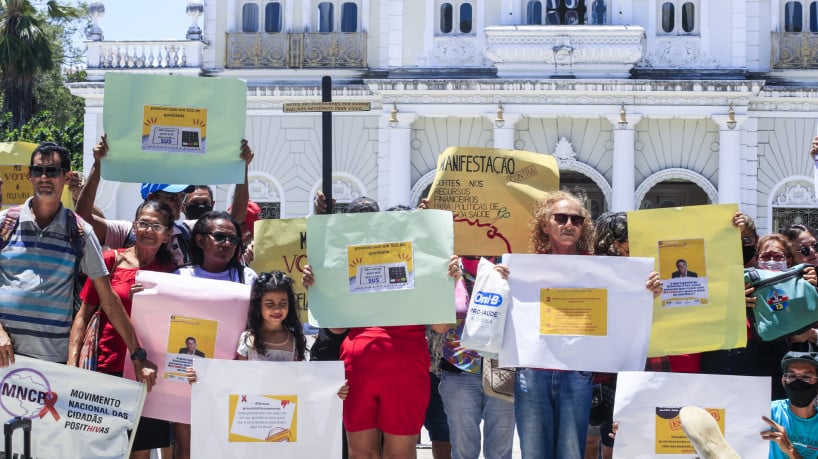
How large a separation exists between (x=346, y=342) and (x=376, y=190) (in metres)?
18.0

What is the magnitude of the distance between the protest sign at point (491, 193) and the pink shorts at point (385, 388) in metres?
1.26

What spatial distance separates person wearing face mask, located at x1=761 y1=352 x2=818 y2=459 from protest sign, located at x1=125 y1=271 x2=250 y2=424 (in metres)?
3.01

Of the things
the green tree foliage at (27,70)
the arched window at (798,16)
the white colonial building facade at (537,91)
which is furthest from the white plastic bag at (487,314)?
the green tree foliage at (27,70)

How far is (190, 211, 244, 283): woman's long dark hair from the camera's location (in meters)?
7.15

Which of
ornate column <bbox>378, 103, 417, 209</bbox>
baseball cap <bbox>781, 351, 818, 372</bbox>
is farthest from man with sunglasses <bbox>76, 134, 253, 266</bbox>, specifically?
ornate column <bbox>378, 103, 417, 209</bbox>

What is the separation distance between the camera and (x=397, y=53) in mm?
24734

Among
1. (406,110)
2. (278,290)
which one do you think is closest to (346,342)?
(278,290)

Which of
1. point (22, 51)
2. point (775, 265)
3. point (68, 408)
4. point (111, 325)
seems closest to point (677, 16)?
point (22, 51)

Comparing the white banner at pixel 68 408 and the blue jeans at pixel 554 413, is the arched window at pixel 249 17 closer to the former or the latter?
the white banner at pixel 68 408

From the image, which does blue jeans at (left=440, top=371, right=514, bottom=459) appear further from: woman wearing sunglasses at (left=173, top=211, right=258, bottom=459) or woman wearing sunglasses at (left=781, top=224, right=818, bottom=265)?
woman wearing sunglasses at (left=781, top=224, right=818, bottom=265)

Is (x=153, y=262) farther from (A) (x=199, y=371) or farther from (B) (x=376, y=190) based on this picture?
(B) (x=376, y=190)

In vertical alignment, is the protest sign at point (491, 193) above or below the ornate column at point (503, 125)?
below

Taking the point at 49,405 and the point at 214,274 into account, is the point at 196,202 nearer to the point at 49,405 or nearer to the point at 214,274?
the point at 214,274

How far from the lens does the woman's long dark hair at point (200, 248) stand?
715 cm
